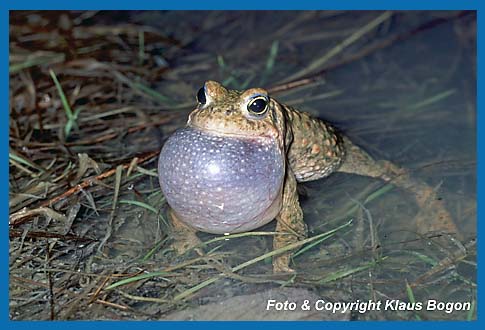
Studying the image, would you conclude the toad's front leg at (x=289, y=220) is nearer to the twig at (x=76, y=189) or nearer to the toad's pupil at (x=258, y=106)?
the toad's pupil at (x=258, y=106)

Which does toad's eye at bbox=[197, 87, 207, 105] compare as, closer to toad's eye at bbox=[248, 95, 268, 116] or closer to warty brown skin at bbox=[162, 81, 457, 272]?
warty brown skin at bbox=[162, 81, 457, 272]

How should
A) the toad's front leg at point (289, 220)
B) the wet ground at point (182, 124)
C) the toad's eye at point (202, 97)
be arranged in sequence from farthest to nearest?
1. the toad's front leg at point (289, 220)
2. the toad's eye at point (202, 97)
3. the wet ground at point (182, 124)

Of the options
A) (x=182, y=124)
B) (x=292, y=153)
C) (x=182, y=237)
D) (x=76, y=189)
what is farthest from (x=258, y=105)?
(x=182, y=124)

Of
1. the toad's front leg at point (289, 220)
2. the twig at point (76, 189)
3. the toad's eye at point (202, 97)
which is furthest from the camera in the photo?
the twig at point (76, 189)

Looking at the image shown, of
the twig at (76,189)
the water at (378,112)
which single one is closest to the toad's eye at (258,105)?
the water at (378,112)

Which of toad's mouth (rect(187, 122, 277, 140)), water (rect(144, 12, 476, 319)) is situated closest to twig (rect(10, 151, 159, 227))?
toad's mouth (rect(187, 122, 277, 140))

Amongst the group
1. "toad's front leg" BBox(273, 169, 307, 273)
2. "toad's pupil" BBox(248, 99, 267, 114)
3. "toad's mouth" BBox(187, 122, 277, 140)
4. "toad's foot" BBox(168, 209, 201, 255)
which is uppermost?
"toad's pupil" BBox(248, 99, 267, 114)

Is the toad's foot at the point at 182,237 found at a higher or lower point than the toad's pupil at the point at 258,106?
lower

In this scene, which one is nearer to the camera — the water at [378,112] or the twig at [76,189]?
the water at [378,112]

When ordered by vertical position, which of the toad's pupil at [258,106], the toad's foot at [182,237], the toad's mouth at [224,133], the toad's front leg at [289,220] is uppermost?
the toad's pupil at [258,106]
